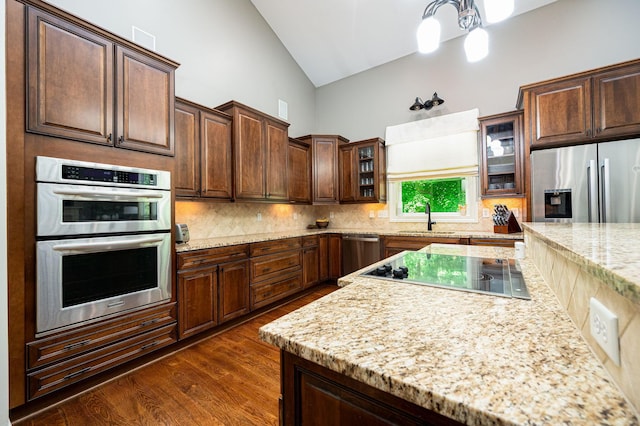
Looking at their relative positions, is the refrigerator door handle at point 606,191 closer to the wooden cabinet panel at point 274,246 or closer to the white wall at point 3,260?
the wooden cabinet panel at point 274,246

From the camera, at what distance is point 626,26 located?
10.1 ft

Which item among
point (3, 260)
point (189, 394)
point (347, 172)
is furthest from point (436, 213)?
point (3, 260)

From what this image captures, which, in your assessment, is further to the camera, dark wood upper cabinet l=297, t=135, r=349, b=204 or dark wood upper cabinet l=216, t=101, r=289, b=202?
dark wood upper cabinet l=297, t=135, r=349, b=204

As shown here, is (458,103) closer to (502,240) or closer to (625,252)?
(502,240)

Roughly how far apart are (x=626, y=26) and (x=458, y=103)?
179 cm

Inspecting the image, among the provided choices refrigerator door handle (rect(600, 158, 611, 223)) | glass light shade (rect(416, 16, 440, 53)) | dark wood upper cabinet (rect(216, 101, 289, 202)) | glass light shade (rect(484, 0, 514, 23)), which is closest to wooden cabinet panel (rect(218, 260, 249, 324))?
dark wood upper cabinet (rect(216, 101, 289, 202))

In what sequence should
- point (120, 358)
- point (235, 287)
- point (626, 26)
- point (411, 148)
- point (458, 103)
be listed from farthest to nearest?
point (411, 148) < point (458, 103) < point (626, 26) < point (235, 287) < point (120, 358)

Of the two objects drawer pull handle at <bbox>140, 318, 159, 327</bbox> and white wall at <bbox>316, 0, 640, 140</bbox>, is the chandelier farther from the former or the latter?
drawer pull handle at <bbox>140, 318, 159, 327</bbox>

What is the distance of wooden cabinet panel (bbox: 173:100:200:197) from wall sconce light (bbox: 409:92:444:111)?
314 cm

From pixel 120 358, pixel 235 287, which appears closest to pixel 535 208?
pixel 235 287

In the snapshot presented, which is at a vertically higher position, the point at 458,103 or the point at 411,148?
the point at 458,103

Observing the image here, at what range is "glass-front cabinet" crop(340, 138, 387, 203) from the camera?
446cm

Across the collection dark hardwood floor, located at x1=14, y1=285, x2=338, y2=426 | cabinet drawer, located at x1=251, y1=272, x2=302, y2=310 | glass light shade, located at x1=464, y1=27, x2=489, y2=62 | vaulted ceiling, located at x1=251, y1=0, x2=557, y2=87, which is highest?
vaulted ceiling, located at x1=251, y1=0, x2=557, y2=87

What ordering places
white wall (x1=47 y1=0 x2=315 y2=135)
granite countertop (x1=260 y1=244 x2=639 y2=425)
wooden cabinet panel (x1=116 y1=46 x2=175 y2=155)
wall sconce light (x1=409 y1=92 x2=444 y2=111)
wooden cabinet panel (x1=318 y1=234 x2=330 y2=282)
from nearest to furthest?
granite countertop (x1=260 y1=244 x2=639 y2=425), wooden cabinet panel (x1=116 y1=46 x2=175 y2=155), white wall (x1=47 y1=0 x2=315 y2=135), wall sconce light (x1=409 y1=92 x2=444 y2=111), wooden cabinet panel (x1=318 y1=234 x2=330 y2=282)
